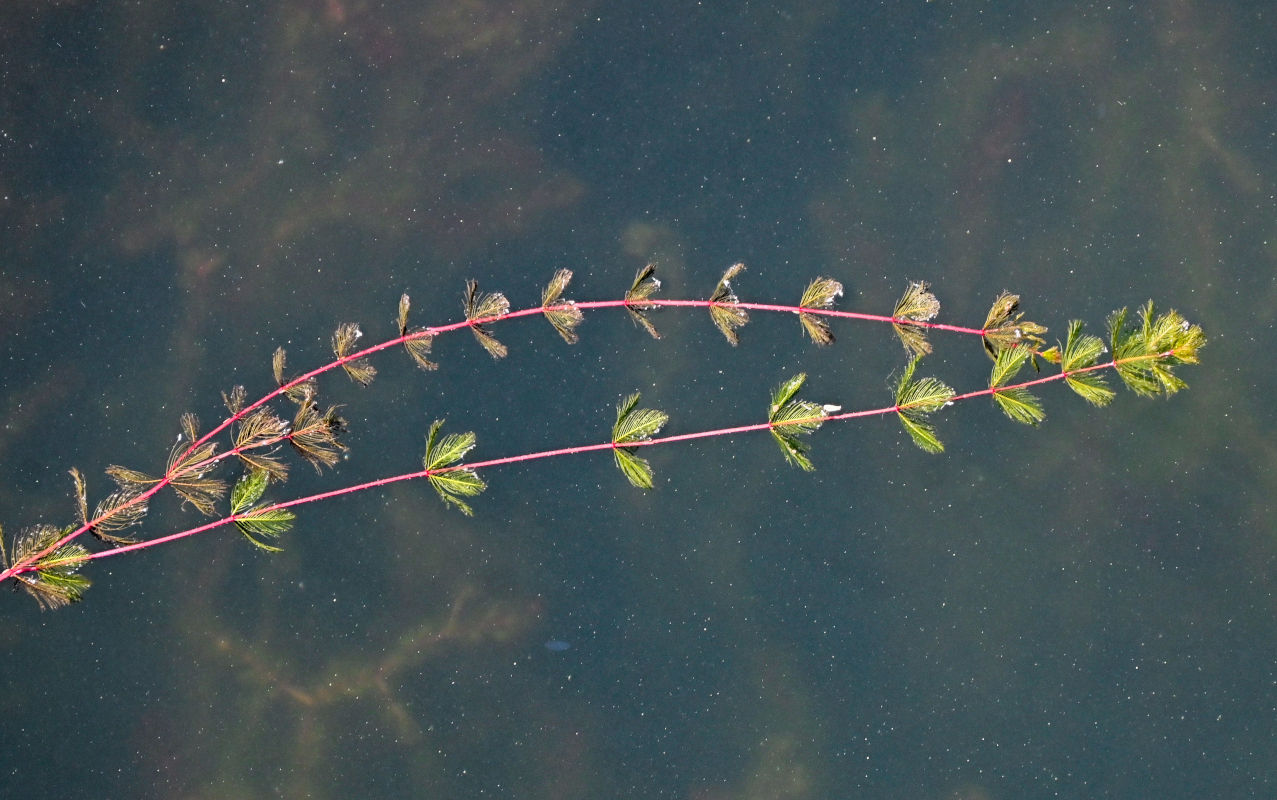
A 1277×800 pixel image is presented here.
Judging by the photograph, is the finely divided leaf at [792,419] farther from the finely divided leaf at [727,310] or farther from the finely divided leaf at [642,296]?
the finely divided leaf at [642,296]

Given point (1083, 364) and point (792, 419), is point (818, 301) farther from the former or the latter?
point (1083, 364)

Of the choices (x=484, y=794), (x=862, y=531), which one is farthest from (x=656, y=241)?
(x=484, y=794)

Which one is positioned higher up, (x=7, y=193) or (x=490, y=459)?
(x=7, y=193)

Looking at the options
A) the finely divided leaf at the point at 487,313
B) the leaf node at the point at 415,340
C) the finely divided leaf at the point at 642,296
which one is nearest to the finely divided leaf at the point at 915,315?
the finely divided leaf at the point at 642,296

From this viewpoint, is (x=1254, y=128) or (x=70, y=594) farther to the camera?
(x=1254, y=128)

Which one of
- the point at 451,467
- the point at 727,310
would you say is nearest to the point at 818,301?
the point at 727,310

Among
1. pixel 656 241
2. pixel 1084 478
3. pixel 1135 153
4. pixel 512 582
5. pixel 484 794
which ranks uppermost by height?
pixel 1135 153

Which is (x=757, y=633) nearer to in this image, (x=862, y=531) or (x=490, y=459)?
(x=862, y=531)
